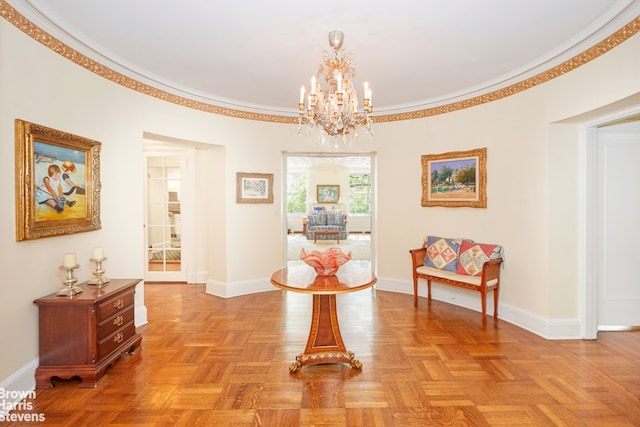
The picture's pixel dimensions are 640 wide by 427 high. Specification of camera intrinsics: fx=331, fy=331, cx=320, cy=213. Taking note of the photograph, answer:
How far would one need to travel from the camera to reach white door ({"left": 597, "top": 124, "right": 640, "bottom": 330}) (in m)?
3.49

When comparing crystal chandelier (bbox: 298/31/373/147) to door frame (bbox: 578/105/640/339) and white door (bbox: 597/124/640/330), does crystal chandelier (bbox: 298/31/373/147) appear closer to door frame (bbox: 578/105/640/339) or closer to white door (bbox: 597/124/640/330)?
door frame (bbox: 578/105/640/339)

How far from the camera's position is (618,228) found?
11.6 ft

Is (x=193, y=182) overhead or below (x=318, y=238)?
overhead

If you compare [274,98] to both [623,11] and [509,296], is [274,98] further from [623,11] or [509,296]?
[509,296]

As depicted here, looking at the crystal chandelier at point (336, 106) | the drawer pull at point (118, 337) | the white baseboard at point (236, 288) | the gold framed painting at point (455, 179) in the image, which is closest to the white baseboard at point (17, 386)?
the drawer pull at point (118, 337)

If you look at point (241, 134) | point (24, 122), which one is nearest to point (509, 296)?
point (241, 134)

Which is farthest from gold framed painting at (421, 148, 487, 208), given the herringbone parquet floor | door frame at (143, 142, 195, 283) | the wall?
door frame at (143, 142, 195, 283)

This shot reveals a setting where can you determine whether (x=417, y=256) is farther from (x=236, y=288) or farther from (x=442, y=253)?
(x=236, y=288)

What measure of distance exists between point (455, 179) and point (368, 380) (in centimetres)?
303

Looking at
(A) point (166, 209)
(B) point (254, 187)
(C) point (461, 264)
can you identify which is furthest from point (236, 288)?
(C) point (461, 264)

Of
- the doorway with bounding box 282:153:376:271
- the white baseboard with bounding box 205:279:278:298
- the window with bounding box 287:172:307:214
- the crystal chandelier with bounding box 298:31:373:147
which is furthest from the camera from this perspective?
the window with bounding box 287:172:307:214

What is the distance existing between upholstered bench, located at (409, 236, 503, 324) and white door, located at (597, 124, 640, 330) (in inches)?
40.2

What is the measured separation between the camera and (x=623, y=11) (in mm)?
2488

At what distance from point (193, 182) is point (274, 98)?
219 cm
